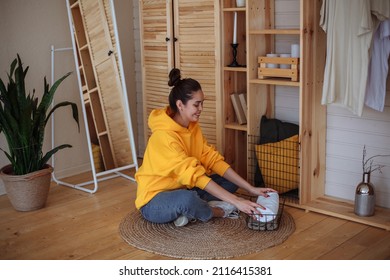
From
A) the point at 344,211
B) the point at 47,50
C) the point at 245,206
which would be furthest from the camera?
the point at 47,50

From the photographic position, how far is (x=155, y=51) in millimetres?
4625

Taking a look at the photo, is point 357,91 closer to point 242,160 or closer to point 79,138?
point 242,160

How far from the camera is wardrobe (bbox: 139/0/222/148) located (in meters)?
4.24

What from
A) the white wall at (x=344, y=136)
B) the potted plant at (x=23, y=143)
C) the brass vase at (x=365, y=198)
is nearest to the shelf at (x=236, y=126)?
the white wall at (x=344, y=136)

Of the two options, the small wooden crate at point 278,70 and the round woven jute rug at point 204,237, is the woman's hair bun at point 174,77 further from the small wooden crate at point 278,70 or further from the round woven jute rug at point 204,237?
the round woven jute rug at point 204,237

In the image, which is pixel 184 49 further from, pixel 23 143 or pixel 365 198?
pixel 365 198

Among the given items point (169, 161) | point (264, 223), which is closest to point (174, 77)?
point (169, 161)

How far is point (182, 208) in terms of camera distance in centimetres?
349

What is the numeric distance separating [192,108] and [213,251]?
2.75 feet

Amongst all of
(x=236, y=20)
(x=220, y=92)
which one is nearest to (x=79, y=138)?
(x=220, y=92)

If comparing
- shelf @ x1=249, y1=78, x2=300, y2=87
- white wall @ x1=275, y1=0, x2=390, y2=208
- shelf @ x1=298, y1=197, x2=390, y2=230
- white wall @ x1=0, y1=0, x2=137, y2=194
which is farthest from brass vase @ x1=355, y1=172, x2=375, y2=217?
white wall @ x1=0, y1=0, x2=137, y2=194

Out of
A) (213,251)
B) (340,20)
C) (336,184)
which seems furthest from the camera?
(336,184)

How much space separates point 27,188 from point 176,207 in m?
1.06

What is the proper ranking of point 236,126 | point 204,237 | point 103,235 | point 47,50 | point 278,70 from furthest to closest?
point 47,50 → point 236,126 → point 278,70 → point 103,235 → point 204,237
